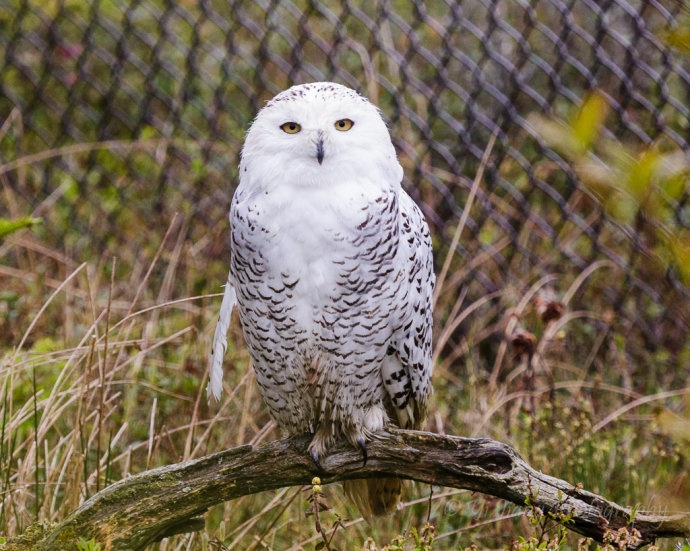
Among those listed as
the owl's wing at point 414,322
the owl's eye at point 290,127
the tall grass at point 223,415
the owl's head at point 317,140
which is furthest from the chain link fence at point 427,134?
the owl's eye at point 290,127

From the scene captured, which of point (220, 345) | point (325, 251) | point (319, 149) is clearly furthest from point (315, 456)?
point (319, 149)

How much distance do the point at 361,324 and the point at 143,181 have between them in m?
3.14

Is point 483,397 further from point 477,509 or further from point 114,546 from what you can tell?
point 114,546

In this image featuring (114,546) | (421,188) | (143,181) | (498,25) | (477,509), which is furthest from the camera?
(143,181)

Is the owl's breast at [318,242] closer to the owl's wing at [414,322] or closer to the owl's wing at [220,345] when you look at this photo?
the owl's wing at [414,322]

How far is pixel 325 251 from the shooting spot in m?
2.18

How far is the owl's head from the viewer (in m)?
2.19

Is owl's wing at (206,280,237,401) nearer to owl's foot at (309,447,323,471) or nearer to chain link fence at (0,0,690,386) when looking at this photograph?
owl's foot at (309,447,323,471)

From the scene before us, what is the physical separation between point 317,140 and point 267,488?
2.67ft

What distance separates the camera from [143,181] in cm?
513

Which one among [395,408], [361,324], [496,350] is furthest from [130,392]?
[496,350]

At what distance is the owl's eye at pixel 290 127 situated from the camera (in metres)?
2.22

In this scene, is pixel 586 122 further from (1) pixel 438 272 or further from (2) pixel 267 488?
(1) pixel 438 272

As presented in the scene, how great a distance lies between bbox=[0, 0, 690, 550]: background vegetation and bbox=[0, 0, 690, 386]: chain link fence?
2 cm
